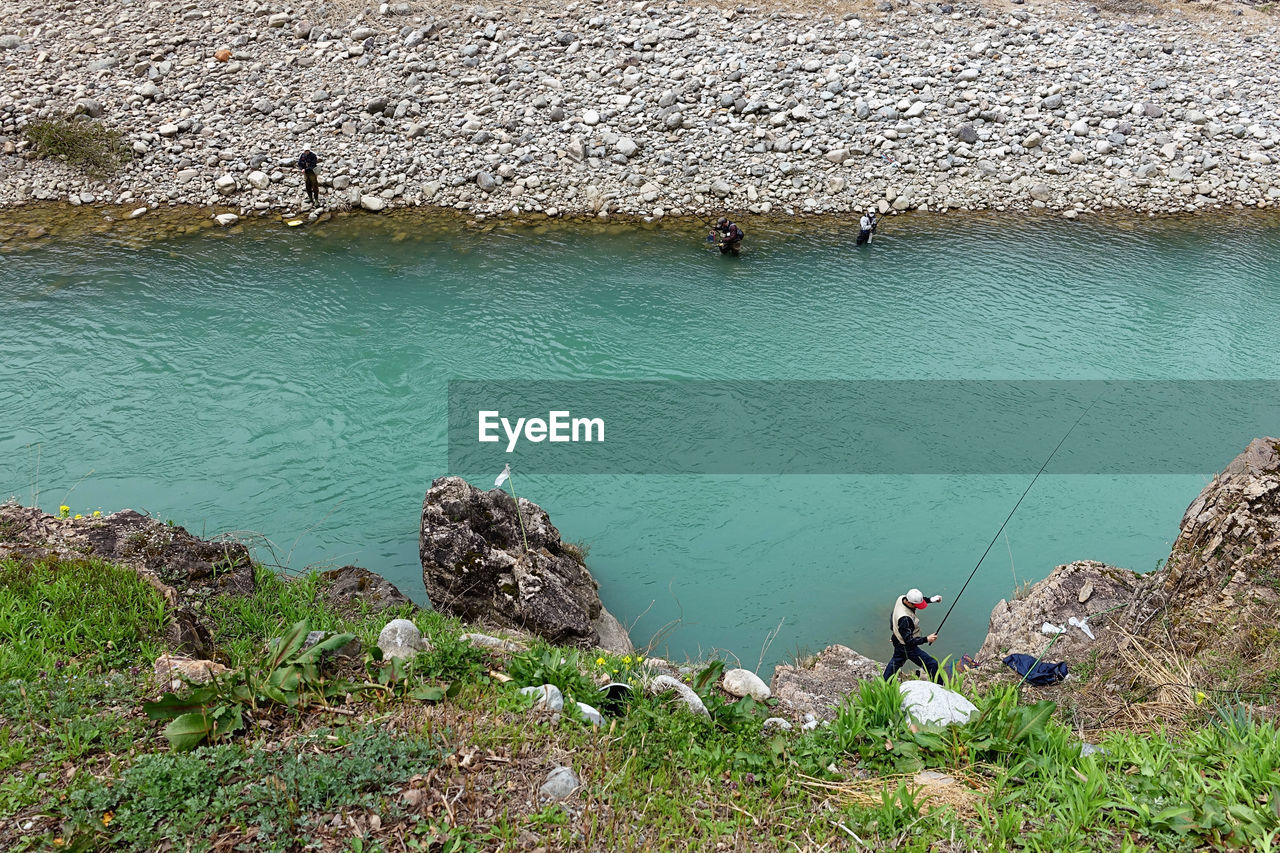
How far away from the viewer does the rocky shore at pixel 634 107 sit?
896 inches

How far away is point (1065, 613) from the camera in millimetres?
9477

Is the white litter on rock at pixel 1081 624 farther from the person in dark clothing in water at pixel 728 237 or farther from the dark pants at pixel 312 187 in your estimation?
the dark pants at pixel 312 187

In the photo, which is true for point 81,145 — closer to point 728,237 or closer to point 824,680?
point 728,237

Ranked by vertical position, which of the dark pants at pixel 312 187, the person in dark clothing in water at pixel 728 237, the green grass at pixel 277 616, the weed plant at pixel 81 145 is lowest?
the green grass at pixel 277 616

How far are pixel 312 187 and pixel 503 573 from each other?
15.3m

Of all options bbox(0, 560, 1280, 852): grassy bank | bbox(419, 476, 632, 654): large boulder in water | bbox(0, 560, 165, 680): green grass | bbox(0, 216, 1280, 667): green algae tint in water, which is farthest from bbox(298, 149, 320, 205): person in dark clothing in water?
bbox(0, 560, 1280, 852): grassy bank

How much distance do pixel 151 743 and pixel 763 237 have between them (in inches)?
742

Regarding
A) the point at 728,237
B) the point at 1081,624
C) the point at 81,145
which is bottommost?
the point at 1081,624

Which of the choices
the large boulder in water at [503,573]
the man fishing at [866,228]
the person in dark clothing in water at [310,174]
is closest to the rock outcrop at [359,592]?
the large boulder in water at [503,573]

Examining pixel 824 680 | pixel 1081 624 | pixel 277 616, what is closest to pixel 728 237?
pixel 1081 624

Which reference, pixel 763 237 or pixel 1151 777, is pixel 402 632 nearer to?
pixel 1151 777

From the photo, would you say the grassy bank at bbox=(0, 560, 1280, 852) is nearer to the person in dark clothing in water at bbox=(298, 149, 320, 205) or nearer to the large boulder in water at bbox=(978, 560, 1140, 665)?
the large boulder in water at bbox=(978, 560, 1140, 665)
